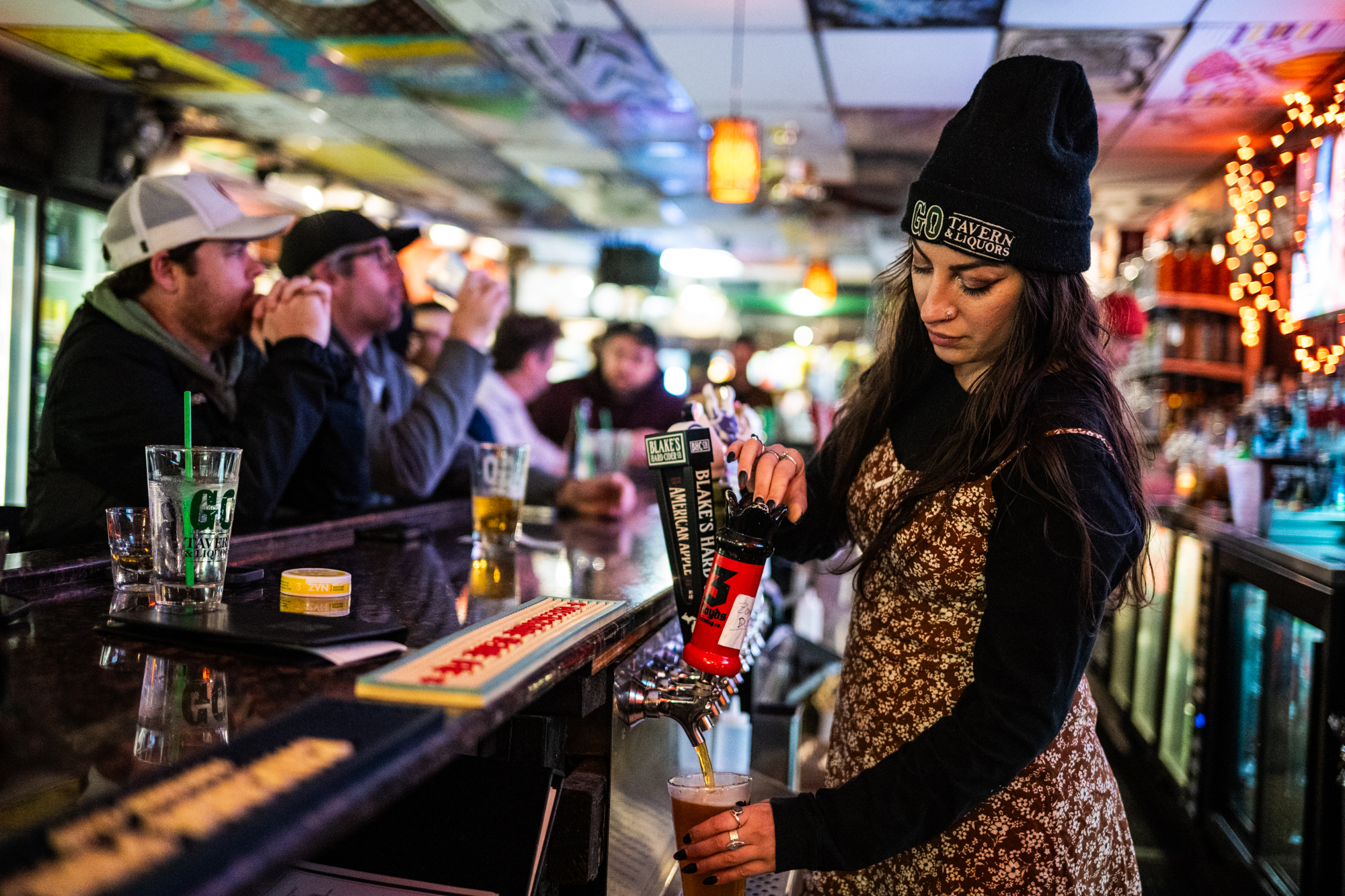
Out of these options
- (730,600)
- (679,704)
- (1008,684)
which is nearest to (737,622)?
(730,600)

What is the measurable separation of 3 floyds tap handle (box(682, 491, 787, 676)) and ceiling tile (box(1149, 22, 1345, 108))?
3.58 m

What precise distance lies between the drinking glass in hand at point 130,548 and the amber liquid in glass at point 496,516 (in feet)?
2.14

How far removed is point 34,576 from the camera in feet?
3.46

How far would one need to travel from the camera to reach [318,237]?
2.48 metres

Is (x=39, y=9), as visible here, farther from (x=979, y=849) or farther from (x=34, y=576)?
(x=979, y=849)

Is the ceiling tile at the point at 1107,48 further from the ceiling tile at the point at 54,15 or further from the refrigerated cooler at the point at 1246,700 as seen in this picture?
the ceiling tile at the point at 54,15

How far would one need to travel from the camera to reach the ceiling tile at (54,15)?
3812 millimetres

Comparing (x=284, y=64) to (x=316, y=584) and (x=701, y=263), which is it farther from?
(x=701, y=263)

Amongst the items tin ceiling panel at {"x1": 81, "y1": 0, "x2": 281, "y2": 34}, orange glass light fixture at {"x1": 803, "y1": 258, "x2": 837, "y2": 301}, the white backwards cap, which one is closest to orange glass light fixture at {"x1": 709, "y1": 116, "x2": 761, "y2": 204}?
tin ceiling panel at {"x1": 81, "y1": 0, "x2": 281, "y2": 34}

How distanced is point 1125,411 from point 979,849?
523mm

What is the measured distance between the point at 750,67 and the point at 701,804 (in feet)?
13.2

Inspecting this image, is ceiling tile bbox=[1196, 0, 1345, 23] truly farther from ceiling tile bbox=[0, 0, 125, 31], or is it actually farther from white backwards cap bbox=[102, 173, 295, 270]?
ceiling tile bbox=[0, 0, 125, 31]

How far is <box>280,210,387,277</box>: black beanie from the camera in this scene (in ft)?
8.12

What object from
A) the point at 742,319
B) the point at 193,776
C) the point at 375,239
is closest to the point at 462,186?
the point at 375,239
